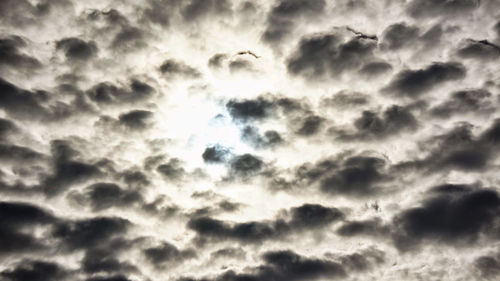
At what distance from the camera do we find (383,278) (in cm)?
544

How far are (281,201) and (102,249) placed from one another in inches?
140

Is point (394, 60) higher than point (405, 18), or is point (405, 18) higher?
point (405, 18)

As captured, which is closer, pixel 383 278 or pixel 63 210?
pixel 63 210

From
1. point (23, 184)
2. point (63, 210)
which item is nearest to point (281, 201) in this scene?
point (63, 210)

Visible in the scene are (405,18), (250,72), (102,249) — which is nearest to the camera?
(405,18)

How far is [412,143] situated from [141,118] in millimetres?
4839

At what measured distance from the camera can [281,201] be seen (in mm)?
5340

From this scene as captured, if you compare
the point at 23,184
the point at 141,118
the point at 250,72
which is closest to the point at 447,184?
the point at 250,72

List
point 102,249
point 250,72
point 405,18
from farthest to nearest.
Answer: point 102,249, point 250,72, point 405,18

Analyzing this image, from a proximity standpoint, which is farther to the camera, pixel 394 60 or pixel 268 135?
pixel 268 135

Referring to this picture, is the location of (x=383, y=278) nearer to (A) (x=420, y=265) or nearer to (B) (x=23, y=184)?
(A) (x=420, y=265)

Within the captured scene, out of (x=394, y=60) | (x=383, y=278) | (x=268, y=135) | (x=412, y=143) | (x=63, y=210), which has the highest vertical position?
(x=394, y=60)

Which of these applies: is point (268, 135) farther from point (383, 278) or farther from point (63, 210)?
point (63, 210)

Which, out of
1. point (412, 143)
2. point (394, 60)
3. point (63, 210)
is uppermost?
point (394, 60)
